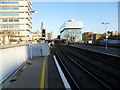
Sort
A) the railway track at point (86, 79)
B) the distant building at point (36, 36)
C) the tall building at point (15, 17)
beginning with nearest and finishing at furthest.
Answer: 1. the railway track at point (86, 79)
2. the distant building at point (36, 36)
3. the tall building at point (15, 17)

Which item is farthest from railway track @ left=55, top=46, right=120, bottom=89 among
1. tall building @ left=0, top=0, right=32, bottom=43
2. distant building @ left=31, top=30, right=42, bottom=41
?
tall building @ left=0, top=0, right=32, bottom=43

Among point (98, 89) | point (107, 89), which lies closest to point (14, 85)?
point (98, 89)

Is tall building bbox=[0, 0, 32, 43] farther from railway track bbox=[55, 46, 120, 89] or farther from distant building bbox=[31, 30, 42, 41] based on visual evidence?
railway track bbox=[55, 46, 120, 89]

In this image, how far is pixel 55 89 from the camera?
7285 millimetres

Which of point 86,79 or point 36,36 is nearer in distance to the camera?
point 86,79

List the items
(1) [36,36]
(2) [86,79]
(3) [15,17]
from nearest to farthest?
(2) [86,79] < (3) [15,17] < (1) [36,36]

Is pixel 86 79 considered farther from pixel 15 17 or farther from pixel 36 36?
pixel 36 36

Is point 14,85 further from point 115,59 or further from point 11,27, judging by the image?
point 11,27

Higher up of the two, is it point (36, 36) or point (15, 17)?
point (15, 17)

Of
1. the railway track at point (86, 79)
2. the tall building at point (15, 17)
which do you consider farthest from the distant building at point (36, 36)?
the railway track at point (86, 79)

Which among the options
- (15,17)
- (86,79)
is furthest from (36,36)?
(86,79)

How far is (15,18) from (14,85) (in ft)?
245

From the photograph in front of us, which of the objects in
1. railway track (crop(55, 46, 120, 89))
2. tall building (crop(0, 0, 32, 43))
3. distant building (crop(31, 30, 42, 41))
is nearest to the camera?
railway track (crop(55, 46, 120, 89))

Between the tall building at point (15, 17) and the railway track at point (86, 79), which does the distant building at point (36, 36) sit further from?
the railway track at point (86, 79)
